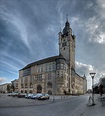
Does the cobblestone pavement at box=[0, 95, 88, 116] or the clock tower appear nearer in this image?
the cobblestone pavement at box=[0, 95, 88, 116]

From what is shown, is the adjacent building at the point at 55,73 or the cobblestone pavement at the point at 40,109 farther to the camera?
the adjacent building at the point at 55,73

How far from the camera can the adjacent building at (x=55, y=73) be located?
8019 cm

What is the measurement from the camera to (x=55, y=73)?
3223 inches

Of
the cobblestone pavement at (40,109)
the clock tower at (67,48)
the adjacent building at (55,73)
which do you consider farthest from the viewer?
the clock tower at (67,48)

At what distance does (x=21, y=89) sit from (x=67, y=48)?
144ft

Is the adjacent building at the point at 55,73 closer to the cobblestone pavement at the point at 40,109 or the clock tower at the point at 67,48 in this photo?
the clock tower at the point at 67,48

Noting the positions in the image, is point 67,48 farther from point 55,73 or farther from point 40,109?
point 40,109

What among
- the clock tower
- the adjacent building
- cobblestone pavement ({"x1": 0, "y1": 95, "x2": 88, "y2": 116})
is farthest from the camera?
the clock tower

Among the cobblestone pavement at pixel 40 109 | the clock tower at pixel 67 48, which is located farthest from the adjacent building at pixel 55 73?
the cobblestone pavement at pixel 40 109

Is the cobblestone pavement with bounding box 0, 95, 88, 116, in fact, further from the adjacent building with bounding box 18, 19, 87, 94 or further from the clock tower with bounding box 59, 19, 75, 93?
the clock tower with bounding box 59, 19, 75, 93

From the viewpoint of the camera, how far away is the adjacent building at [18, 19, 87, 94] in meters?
80.2

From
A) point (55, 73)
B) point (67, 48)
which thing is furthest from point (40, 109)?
point (67, 48)

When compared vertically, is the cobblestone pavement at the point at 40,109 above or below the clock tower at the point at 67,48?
below

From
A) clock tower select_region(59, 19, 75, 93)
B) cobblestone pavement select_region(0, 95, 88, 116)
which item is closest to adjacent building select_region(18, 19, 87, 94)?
clock tower select_region(59, 19, 75, 93)
